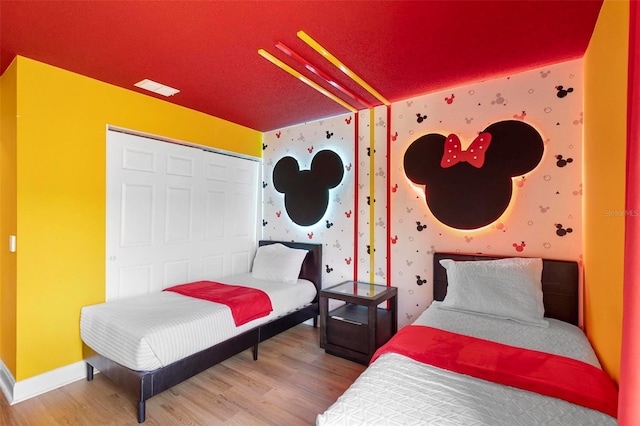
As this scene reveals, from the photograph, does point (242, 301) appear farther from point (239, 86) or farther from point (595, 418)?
point (595, 418)

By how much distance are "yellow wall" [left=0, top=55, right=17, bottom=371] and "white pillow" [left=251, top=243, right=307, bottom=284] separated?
6.70ft

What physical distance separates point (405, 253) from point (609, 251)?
159cm

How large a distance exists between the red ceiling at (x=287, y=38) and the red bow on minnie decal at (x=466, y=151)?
19.6 inches

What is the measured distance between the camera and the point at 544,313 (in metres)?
2.25

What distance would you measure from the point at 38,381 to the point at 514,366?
10.4 ft

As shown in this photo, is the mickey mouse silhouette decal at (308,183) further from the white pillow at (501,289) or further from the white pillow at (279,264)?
the white pillow at (501,289)

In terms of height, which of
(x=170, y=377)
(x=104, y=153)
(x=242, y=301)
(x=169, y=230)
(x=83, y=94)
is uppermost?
(x=83, y=94)

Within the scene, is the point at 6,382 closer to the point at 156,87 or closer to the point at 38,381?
the point at 38,381

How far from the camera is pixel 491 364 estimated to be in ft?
4.96

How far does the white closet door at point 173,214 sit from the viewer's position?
2742 millimetres

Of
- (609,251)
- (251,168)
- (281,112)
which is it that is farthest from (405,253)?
(251,168)

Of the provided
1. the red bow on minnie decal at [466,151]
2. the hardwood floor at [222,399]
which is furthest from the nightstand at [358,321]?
the red bow on minnie decal at [466,151]

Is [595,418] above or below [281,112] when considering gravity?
below

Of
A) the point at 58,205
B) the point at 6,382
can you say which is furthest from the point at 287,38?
the point at 6,382
